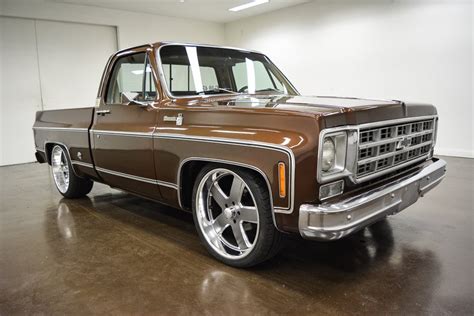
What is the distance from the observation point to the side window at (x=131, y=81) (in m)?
3.41

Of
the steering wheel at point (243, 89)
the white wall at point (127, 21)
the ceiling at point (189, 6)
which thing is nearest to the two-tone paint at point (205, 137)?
the steering wheel at point (243, 89)

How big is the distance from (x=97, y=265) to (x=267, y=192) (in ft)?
4.87

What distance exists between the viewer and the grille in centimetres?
232

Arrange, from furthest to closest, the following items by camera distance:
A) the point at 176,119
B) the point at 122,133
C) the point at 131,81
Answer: the point at 131,81 → the point at 122,133 → the point at 176,119

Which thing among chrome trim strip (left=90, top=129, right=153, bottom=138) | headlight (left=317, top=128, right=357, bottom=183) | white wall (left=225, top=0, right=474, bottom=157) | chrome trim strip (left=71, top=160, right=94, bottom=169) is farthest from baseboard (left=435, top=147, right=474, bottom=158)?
chrome trim strip (left=71, top=160, right=94, bottom=169)

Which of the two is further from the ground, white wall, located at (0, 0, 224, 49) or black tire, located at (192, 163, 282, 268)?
white wall, located at (0, 0, 224, 49)

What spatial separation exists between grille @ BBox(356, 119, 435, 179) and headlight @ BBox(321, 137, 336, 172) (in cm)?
18

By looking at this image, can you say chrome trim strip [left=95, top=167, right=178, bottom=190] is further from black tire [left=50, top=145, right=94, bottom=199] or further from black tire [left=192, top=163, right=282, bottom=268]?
black tire [left=50, top=145, right=94, bottom=199]

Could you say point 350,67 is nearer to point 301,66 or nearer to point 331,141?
point 301,66

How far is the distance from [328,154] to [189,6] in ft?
27.5

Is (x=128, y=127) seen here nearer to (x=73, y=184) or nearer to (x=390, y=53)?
(x=73, y=184)

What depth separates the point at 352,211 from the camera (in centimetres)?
213

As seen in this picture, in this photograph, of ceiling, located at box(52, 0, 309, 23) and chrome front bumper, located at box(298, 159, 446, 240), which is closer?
chrome front bumper, located at box(298, 159, 446, 240)

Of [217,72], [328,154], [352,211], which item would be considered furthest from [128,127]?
[352,211]
